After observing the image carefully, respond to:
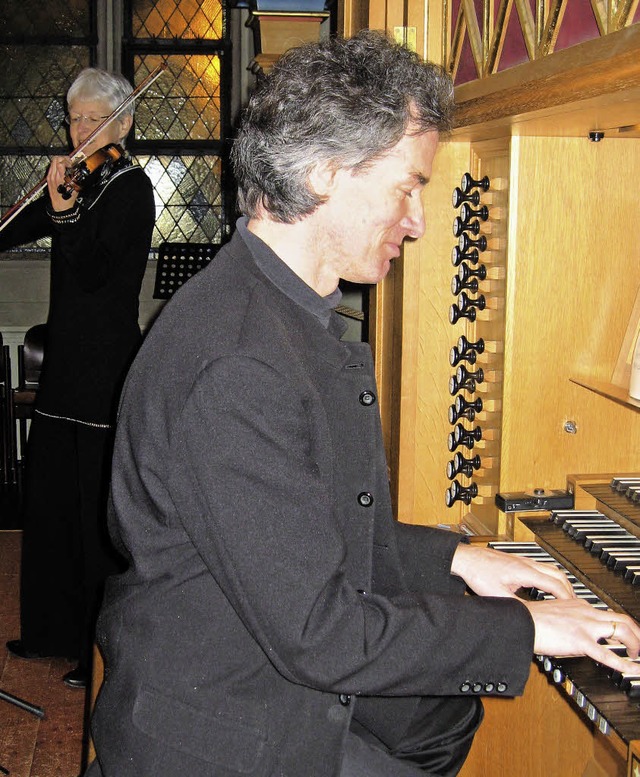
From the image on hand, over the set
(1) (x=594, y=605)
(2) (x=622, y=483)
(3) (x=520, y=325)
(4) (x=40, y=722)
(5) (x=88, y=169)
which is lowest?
(4) (x=40, y=722)

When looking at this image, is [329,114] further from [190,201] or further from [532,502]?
[190,201]

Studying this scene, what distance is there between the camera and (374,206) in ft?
4.58

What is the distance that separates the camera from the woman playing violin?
3.08 m

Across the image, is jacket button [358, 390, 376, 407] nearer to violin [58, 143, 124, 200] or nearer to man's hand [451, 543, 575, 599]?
man's hand [451, 543, 575, 599]

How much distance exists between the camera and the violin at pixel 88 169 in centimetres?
305

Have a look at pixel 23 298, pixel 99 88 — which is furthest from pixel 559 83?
pixel 23 298

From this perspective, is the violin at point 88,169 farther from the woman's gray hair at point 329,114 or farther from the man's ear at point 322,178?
the man's ear at point 322,178

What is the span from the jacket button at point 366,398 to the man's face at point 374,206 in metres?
0.17

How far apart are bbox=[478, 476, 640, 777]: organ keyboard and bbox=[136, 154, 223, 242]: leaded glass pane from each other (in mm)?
4821

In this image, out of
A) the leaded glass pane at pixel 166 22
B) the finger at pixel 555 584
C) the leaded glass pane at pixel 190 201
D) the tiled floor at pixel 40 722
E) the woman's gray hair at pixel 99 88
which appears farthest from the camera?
the leaded glass pane at pixel 190 201

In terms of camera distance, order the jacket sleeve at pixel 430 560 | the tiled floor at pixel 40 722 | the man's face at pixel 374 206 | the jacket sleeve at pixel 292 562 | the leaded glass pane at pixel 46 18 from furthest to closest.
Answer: the leaded glass pane at pixel 46 18 → the tiled floor at pixel 40 722 → the jacket sleeve at pixel 430 560 → the man's face at pixel 374 206 → the jacket sleeve at pixel 292 562

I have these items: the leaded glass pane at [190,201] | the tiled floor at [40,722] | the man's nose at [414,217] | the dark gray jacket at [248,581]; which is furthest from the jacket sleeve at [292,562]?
the leaded glass pane at [190,201]

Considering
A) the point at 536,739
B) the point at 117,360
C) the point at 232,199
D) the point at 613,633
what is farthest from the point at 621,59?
the point at 232,199

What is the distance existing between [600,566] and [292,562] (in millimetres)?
781
